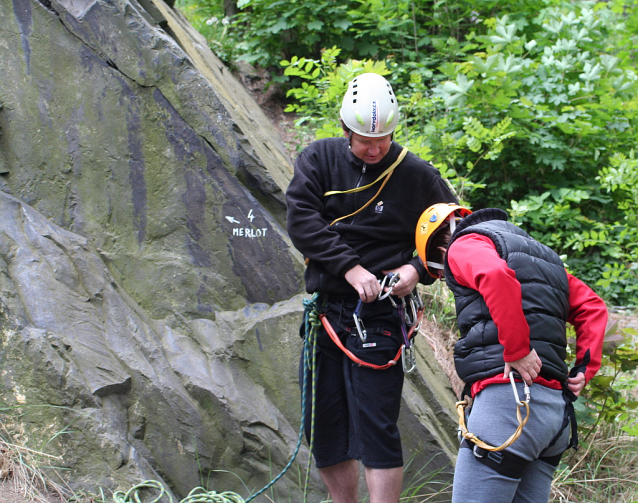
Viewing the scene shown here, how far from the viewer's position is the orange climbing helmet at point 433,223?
7.78 ft

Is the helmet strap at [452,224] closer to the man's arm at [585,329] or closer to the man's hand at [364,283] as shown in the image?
the man's hand at [364,283]

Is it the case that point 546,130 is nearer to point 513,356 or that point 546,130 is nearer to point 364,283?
point 364,283

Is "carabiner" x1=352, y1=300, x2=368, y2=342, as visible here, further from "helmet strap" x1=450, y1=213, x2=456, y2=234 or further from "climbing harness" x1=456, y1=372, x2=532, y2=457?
"climbing harness" x1=456, y1=372, x2=532, y2=457

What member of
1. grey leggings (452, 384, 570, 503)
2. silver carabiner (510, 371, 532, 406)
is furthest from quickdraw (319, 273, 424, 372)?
silver carabiner (510, 371, 532, 406)

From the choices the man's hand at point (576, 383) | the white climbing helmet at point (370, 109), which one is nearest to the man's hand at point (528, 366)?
the man's hand at point (576, 383)

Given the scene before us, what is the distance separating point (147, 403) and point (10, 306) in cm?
90

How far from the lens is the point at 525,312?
198cm

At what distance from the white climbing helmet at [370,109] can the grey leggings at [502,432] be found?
4.05ft

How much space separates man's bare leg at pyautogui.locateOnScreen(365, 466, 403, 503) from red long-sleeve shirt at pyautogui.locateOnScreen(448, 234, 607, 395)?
66cm

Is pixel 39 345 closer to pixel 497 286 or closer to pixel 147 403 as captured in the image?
pixel 147 403

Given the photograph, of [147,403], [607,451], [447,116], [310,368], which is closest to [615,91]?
[447,116]

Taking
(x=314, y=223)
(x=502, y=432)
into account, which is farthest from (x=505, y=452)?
(x=314, y=223)

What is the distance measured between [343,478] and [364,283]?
3.27 feet

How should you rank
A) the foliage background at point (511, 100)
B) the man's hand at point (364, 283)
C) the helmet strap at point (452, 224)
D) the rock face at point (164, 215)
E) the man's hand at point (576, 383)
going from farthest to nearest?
the foliage background at point (511, 100) → the rock face at point (164, 215) → the man's hand at point (364, 283) → the helmet strap at point (452, 224) → the man's hand at point (576, 383)
